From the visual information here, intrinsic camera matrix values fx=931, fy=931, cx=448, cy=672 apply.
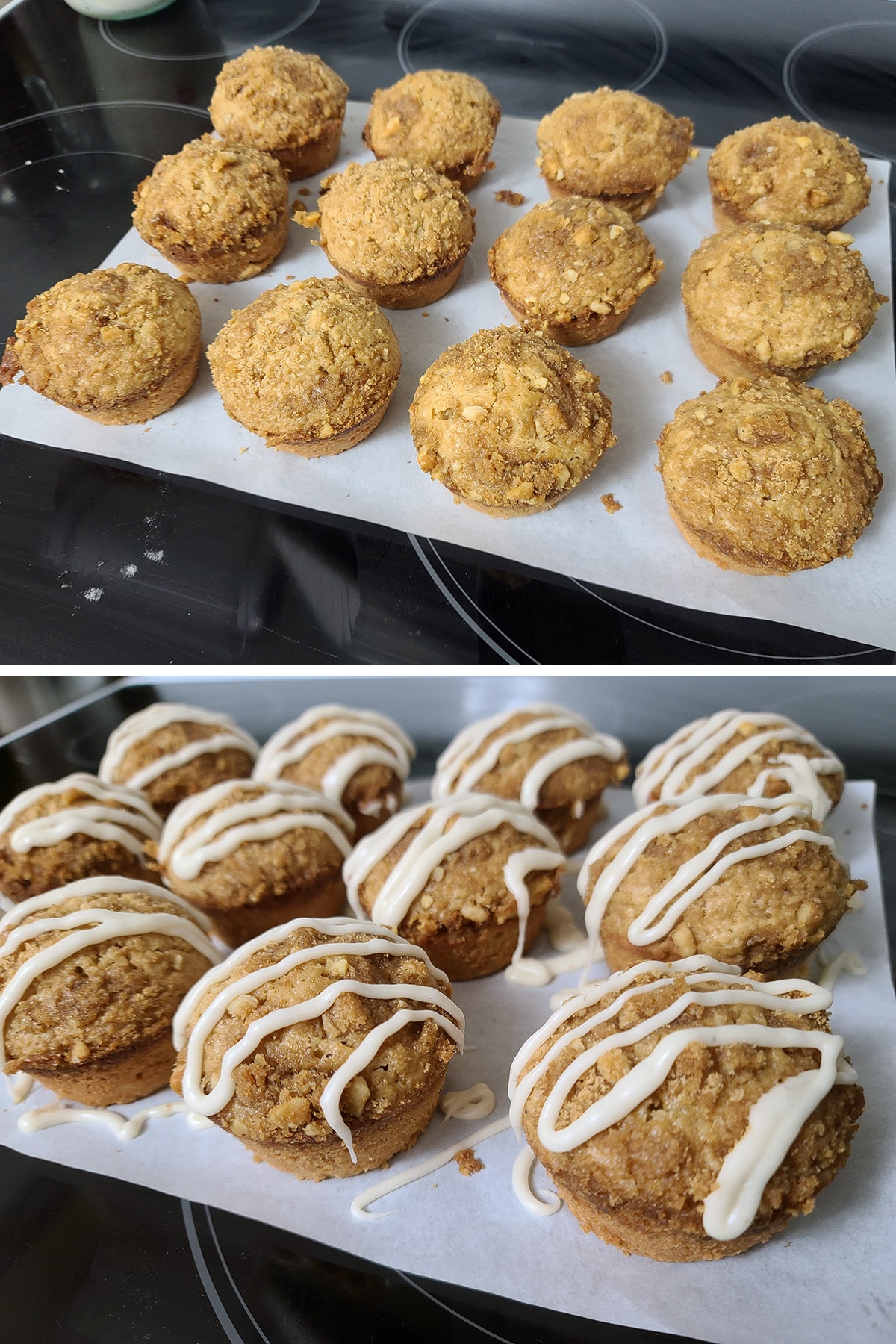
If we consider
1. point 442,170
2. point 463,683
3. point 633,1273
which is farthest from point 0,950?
point 442,170

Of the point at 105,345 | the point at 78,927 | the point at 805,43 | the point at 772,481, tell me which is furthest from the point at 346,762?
the point at 805,43

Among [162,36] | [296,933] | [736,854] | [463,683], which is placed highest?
[162,36]

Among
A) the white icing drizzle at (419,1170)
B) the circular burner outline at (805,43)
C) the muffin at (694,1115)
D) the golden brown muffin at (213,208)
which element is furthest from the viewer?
the circular burner outline at (805,43)

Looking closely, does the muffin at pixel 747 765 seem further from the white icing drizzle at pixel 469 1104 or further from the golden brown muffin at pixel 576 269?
the golden brown muffin at pixel 576 269

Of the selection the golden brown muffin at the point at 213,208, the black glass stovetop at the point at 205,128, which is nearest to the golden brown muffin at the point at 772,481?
the black glass stovetop at the point at 205,128

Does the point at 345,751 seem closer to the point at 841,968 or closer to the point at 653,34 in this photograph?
the point at 841,968

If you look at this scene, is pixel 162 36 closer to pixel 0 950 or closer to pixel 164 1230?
pixel 0 950

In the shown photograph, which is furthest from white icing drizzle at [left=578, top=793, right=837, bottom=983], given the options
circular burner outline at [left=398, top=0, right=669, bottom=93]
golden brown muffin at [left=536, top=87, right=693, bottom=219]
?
circular burner outline at [left=398, top=0, right=669, bottom=93]
